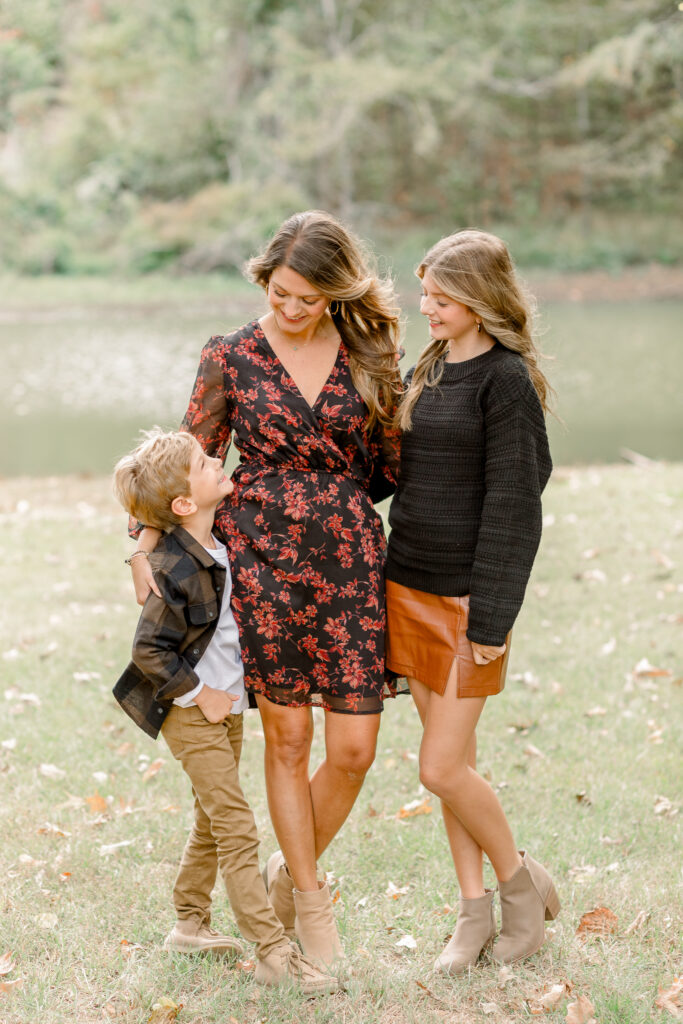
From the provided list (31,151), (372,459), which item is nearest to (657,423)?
(372,459)

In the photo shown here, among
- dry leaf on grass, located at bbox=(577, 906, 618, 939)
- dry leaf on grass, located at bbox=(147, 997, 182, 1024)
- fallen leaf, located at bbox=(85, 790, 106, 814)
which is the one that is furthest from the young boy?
fallen leaf, located at bbox=(85, 790, 106, 814)

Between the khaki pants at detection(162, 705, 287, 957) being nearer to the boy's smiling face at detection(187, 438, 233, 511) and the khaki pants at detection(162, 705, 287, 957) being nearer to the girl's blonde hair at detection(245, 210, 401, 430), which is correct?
the boy's smiling face at detection(187, 438, 233, 511)

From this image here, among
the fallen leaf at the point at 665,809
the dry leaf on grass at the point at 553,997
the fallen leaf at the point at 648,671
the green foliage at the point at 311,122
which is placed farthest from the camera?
the green foliage at the point at 311,122

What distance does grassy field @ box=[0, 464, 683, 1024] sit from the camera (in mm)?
3111

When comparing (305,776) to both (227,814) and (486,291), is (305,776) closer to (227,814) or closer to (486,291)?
(227,814)

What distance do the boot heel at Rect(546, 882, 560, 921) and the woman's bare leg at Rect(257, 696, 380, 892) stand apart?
665 millimetres

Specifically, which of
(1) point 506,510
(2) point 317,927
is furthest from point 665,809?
(1) point 506,510

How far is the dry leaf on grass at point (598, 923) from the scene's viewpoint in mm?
3439

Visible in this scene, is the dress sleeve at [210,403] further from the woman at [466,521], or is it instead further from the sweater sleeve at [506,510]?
the sweater sleeve at [506,510]

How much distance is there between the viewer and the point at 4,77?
30500mm

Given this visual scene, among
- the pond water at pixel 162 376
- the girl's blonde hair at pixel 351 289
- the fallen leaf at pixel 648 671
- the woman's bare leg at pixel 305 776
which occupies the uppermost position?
the girl's blonde hair at pixel 351 289

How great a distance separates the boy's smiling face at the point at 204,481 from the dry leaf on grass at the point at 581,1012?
1659 millimetres

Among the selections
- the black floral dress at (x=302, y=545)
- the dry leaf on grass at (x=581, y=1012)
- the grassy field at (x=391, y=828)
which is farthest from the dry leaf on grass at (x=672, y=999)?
the black floral dress at (x=302, y=545)

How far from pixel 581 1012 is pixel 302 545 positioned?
4.75ft
